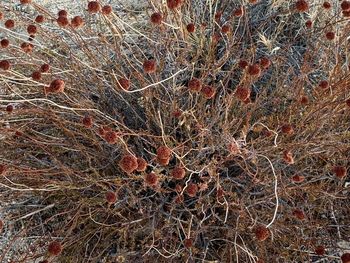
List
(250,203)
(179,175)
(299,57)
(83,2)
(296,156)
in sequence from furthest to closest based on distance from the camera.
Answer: (83,2), (299,57), (296,156), (250,203), (179,175)

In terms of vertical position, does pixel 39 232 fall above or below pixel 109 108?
below

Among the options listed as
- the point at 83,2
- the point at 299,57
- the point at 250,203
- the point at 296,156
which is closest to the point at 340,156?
the point at 296,156

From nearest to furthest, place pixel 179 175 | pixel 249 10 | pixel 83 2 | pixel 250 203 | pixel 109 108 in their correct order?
1. pixel 179 175
2. pixel 250 203
3. pixel 109 108
4. pixel 249 10
5. pixel 83 2

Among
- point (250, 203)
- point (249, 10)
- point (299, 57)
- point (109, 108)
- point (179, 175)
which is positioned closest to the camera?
point (179, 175)

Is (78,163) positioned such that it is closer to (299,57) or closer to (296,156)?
(296,156)

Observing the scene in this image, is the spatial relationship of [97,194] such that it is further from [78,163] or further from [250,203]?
[250,203]

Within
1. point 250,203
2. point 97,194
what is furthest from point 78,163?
point 250,203

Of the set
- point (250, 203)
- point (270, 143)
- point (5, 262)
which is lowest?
point (5, 262)

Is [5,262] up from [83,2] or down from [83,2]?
down

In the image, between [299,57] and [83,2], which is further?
[83,2]
